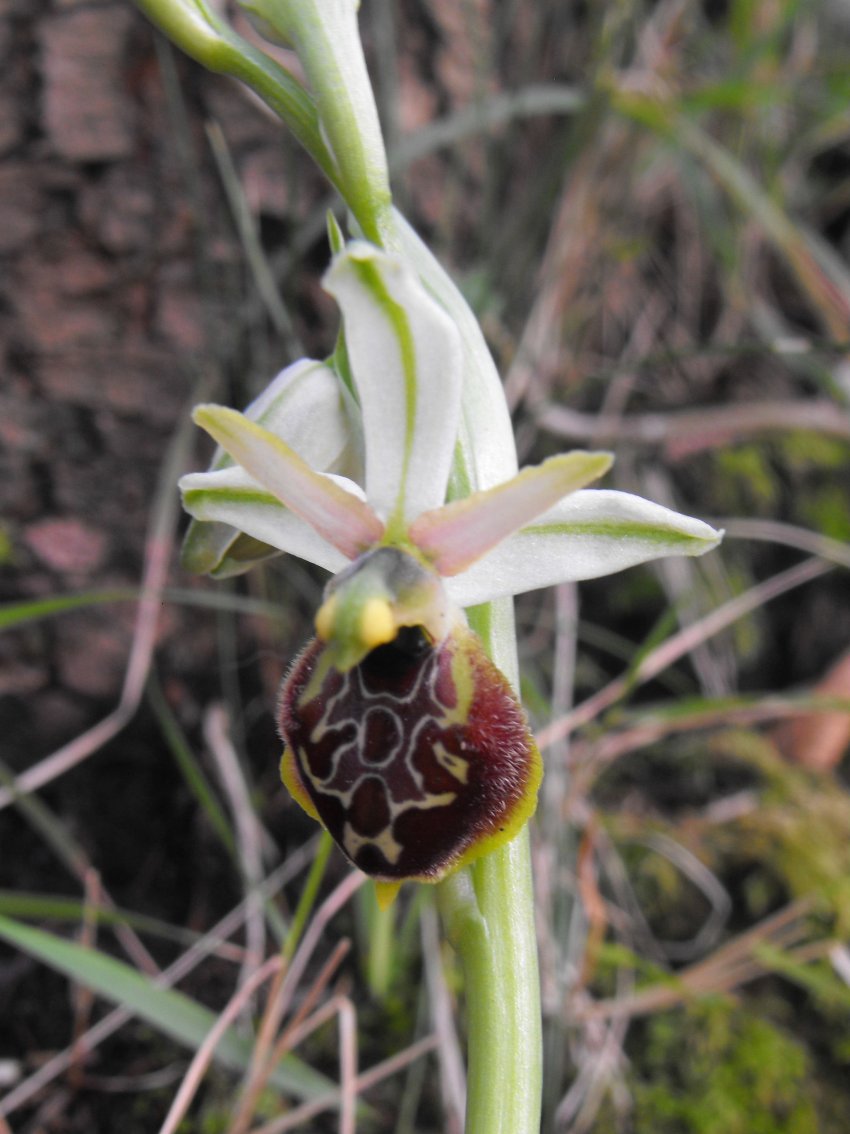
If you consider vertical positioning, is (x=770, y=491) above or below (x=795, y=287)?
below

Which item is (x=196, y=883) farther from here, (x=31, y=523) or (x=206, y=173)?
(x=206, y=173)

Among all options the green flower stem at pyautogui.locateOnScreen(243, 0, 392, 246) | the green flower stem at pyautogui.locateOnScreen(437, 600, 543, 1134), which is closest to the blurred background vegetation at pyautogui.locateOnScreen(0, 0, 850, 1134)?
the green flower stem at pyautogui.locateOnScreen(437, 600, 543, 1134)

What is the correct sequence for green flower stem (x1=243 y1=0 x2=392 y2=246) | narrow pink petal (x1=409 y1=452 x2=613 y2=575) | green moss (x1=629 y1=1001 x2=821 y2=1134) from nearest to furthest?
narrow pink petal (x1=409 y1=452 x2=613 y2=575)
green flower stem (x1=243 y1=0 x2=392 y2=246)
green moss (x1=629 y1=1001 x2=821 y2=1134)

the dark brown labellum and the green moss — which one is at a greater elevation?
the dark brown labellum

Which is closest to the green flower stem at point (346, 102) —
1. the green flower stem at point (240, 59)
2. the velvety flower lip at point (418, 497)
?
the green flower stem at point (240, 59)

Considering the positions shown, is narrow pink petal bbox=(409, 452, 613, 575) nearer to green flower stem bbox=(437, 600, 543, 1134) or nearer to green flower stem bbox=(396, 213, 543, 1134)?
green flower stem bbox=(396, 213, 543, 1134)

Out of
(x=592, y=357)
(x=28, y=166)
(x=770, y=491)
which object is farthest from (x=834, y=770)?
(x=28, y=166)
